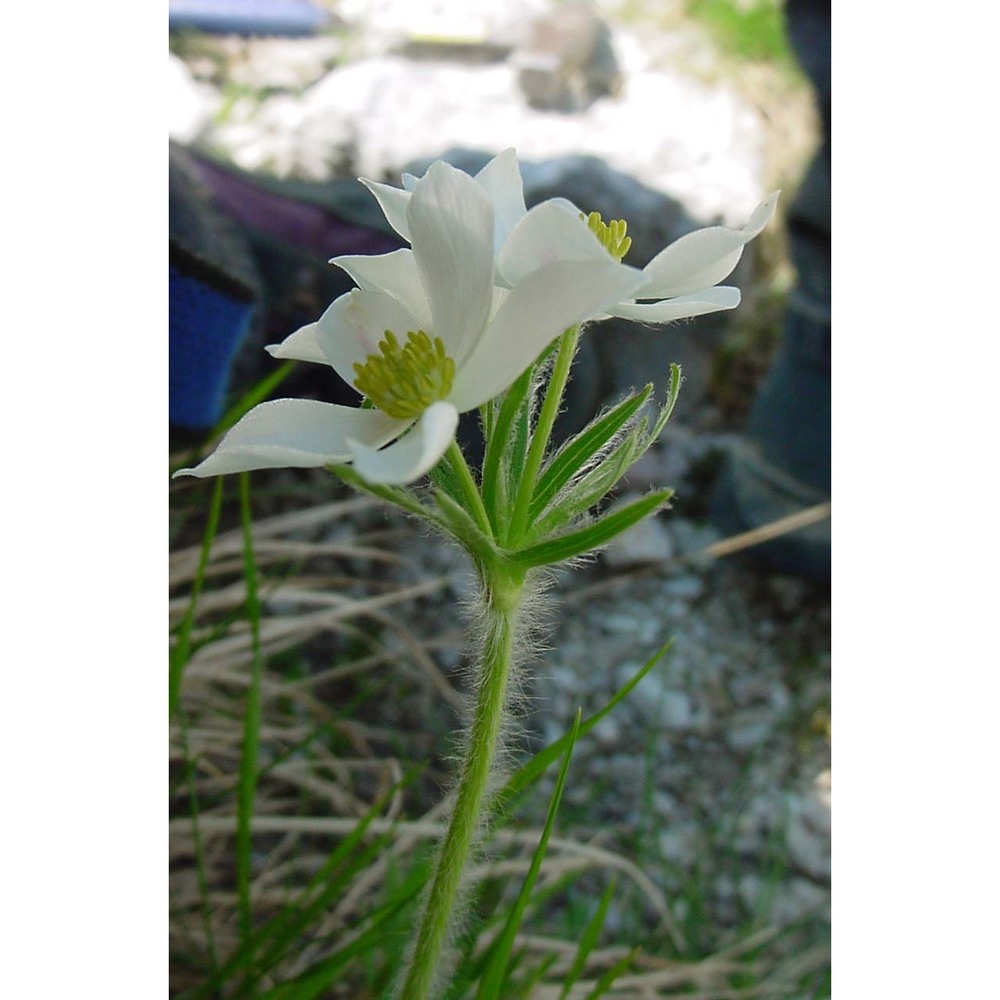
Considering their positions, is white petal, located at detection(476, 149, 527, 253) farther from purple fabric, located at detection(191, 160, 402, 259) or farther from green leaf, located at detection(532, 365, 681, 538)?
purple fabric, located at detection(191, 160, 402, 259)

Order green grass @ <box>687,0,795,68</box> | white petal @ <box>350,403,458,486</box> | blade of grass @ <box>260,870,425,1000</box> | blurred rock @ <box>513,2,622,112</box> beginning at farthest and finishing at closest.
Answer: green grass @ <box>687,0,795,68</box> < blurred rock @ <box>513,2,622,112</box> < blade of grass @ <box>260,870,425,1000</box> < white petal @ <box>350,403,458,486</box>

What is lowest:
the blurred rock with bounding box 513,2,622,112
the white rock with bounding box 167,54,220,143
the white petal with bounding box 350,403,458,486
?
the white petal with bounding box 350,403,458,486

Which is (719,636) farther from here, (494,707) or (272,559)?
(494,707)

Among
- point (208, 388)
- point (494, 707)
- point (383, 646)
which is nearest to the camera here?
point (494, 707)

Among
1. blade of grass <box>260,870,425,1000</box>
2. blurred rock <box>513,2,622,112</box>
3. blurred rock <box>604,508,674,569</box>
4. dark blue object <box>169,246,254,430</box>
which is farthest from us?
A: blurred rock <box>513,2,622,112</box>

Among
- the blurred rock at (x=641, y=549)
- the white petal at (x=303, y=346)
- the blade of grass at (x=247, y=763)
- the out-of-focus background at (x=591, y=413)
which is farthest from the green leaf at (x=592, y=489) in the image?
the blurred rock at (x=641, y=549)

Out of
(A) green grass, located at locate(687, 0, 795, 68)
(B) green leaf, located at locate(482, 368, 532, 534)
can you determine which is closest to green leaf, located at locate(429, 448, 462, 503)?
(B) green leaf, located at locate(482, 368, 532, 534)
